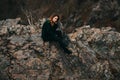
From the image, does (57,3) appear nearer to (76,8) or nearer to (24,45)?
(76,8)

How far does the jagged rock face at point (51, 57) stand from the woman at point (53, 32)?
0.39 meters

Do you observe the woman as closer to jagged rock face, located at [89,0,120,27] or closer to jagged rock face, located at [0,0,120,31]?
jagged rock face, located at [0,0,120,31]

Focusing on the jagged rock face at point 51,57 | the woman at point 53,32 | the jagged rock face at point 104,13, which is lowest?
the jagged rock face at point 51,57

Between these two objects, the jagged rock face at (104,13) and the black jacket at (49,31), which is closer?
the black jacket at (49,31)

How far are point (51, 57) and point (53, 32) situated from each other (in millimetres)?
1593

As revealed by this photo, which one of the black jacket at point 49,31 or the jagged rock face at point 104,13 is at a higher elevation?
the jagged rock face at point 104,13

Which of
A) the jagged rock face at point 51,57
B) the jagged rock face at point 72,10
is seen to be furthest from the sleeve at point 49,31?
the jagged rock face at point 72,10

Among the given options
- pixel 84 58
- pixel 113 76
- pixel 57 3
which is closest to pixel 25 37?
pixel 84 58

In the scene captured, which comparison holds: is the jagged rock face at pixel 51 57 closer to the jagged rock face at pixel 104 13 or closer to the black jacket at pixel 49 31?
the black jacket at pixel 49 31

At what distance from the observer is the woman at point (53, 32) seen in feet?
68.1

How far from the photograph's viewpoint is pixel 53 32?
2103cm

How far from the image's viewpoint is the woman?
68.1 feet

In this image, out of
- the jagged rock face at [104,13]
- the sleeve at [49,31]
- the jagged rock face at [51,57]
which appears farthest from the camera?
the jagged rock face at [104,13]

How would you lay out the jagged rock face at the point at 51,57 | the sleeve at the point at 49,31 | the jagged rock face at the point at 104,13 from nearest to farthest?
the jagged rock face at the point at 51,57, the sleeve at the point at 49,31, the jagged rock face at the point at 104,13
